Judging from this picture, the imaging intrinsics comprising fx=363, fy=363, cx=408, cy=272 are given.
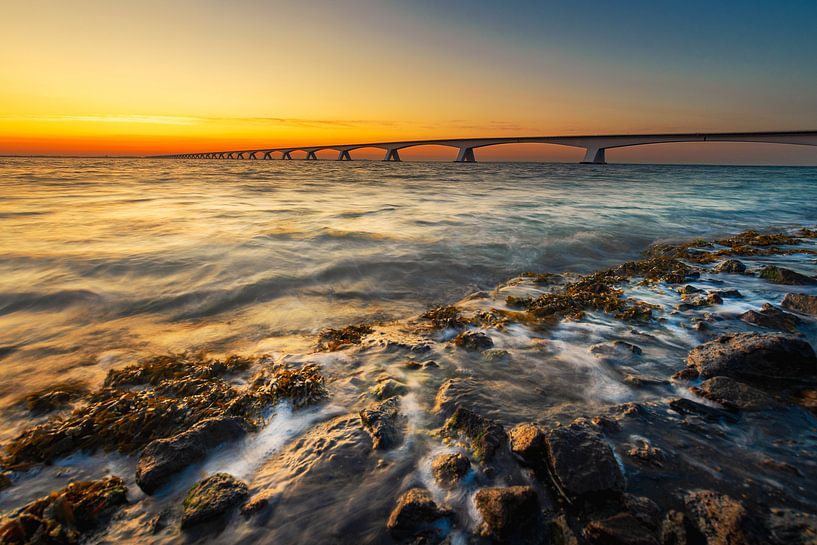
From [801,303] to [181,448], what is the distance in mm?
7738

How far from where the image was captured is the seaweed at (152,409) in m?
2.78

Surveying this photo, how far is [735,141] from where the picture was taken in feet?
228

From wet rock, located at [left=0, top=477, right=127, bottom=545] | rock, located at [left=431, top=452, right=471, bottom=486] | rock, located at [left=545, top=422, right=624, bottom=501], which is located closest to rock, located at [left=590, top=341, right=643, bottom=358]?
rock, located at [left=545, top=422, right=624, bottom=501]

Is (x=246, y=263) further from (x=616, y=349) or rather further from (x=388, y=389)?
(x=616, y=349)

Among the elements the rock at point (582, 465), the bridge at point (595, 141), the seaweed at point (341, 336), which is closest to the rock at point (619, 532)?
the rock at point (582, 465)

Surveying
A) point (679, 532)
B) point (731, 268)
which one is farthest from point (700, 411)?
point (731, 268)

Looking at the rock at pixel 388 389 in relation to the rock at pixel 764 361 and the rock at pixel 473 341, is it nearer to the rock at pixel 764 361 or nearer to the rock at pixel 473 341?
the rock at pixel 473 341

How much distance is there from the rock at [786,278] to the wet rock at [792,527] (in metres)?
6.47

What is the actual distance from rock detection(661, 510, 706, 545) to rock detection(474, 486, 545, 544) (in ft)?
2.08

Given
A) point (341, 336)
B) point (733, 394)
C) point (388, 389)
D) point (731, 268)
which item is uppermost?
point (733, 394)

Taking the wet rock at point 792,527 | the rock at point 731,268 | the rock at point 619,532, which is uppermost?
the rock at point 619,532

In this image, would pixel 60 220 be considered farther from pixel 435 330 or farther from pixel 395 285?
pixel 435 330

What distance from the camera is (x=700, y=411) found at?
9.84ft

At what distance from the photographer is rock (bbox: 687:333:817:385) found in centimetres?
337
